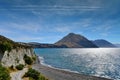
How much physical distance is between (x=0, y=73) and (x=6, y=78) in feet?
4.67

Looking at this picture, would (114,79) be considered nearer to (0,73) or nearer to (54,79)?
(54,79)

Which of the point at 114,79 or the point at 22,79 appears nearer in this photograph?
the point at 22,79

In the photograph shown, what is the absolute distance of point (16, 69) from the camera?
47625 millimetres

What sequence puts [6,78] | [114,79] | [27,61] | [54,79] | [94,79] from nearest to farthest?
[6,78], [54,79], [94,79], [114,79], [27,61]

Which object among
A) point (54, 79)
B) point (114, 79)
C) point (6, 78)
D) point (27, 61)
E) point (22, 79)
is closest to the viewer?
point (6, 78)

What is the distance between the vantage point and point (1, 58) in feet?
130

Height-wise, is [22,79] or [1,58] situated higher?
[1,58]

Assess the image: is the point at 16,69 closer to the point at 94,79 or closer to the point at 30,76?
the point at 30,76

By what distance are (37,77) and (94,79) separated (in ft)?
63.3

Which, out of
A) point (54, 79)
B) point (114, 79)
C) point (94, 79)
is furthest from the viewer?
point (114, 79)

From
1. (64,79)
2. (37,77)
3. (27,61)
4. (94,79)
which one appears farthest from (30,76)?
(27,61)

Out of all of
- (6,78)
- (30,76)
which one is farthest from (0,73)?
(30,76)

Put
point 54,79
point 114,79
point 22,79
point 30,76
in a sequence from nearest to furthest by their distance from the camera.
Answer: point 22,79
point 30,76
point 54,79
point 114,79

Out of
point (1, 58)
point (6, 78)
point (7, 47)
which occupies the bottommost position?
point (6, 78)
